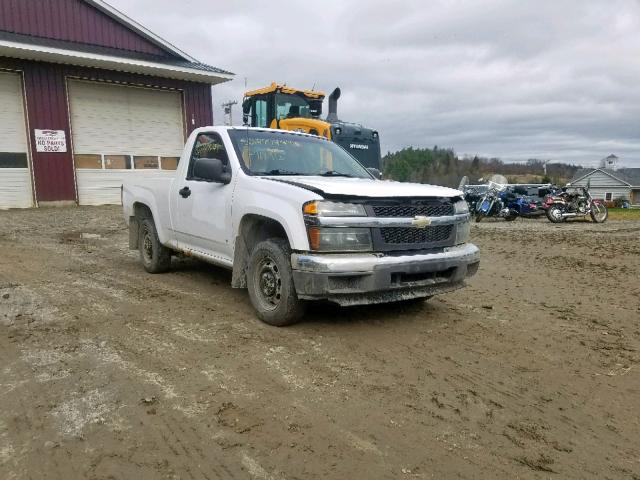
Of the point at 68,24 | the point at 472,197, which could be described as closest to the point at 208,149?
the point at 68,24

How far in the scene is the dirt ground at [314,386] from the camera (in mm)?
2502

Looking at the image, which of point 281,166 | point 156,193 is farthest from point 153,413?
point 156,193

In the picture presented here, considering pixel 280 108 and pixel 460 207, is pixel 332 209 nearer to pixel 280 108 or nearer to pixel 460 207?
pixel 460 207

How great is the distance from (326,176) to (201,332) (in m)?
2.07

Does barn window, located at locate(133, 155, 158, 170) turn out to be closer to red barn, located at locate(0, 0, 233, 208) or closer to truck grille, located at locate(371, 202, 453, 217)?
red barn, located at locate(0, 0, 233, 208)

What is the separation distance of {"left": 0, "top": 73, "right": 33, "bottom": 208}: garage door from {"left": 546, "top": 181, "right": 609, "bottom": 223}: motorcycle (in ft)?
53.3

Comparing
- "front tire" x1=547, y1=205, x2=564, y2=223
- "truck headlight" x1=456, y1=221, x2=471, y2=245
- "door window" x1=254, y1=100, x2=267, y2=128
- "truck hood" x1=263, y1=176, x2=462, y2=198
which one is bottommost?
"front tire" x1=547, y1=205, x2=564, y2=223

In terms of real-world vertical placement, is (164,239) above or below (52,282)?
above

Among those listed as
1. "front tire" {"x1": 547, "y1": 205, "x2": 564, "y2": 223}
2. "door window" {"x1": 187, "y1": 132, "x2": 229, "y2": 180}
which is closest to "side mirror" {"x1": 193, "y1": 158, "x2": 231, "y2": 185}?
"door window" {"x1": 187, "y1": 132, "x2": 229, "y2": 180}

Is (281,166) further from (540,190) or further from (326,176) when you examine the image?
(540,190)

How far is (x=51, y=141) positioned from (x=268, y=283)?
13.2 meters

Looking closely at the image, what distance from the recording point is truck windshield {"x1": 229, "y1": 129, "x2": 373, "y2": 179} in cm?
514

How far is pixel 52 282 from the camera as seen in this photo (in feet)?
19.9

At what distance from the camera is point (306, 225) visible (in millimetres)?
4016
